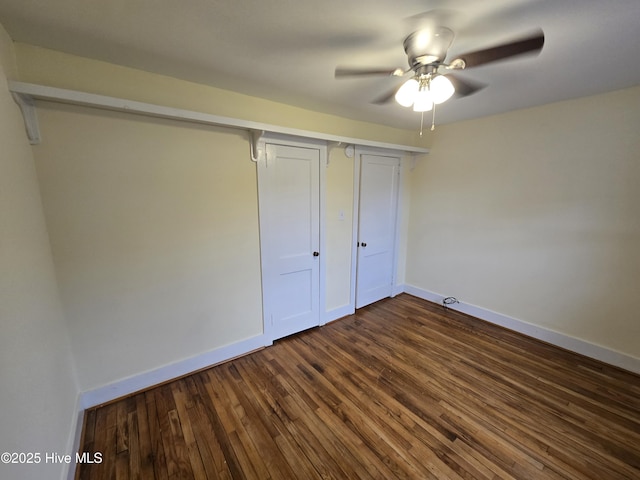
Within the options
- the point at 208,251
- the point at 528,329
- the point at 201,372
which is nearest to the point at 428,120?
the point at 528,329

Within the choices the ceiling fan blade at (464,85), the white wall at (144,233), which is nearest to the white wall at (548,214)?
the ceiling fan blade at (464,85)

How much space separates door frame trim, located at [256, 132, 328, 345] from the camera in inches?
89.3

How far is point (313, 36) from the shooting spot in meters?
1.32

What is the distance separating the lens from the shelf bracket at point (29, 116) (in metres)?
1.35

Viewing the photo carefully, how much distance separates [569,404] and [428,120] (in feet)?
9.44

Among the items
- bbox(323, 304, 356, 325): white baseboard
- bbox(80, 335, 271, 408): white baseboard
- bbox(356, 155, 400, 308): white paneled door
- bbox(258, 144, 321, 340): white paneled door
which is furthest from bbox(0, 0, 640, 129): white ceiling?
bbox(323, 304, 356, 325): white baseboard

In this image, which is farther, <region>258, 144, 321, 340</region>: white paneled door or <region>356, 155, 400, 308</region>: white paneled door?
<region>356, 155, 400, 308</region>: white paneled door

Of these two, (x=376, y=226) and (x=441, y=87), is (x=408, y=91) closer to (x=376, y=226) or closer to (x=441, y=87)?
(x=441, y=87)

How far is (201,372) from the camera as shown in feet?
7.19

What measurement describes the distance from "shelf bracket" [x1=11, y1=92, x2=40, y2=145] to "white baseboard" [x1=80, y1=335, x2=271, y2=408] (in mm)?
1690

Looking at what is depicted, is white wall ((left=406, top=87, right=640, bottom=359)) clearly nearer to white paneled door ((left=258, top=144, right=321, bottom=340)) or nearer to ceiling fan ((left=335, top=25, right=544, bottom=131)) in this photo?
ceiling fan ((left=335, top=25, right=544, bottom=131))

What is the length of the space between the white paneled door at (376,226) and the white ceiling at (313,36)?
1284 millimetres

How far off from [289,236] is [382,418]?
167 centimetres

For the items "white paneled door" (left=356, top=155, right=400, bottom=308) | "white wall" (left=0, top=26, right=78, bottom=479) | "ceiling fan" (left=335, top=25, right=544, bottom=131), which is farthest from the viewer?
"white paneled door" (left=356, top=155, right=400, bottom=308)
